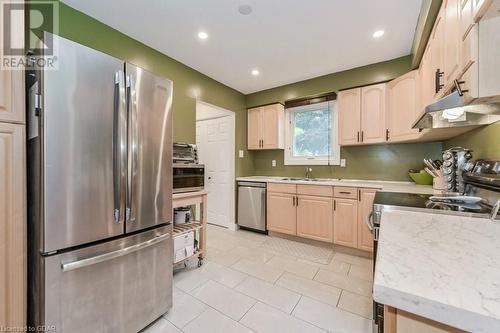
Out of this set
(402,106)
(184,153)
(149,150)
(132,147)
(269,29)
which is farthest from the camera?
(402,106)

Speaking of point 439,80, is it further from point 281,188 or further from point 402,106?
point 281,188

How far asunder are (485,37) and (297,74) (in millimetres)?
2539

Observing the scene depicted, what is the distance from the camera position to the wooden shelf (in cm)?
221

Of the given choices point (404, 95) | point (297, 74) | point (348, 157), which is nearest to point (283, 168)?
point (348, 157)

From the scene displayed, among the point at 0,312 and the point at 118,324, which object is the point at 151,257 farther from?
the point at 0,312

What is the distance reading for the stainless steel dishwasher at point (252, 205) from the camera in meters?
3.50

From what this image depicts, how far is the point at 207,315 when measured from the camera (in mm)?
1651

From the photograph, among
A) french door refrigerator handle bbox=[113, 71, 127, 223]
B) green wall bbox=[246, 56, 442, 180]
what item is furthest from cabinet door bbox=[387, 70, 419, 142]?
french door refrigerator handle bbox=[113, 71, 127, 223]

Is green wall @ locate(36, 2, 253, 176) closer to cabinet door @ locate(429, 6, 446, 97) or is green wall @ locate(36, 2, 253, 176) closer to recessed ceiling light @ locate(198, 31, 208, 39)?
recessed ceiling light @ locate(198, 31, 208, 39)

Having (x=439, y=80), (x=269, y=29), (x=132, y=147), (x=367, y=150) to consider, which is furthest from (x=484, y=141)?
(x=132, y=147)

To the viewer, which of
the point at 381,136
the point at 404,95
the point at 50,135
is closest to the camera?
the point at 50,135

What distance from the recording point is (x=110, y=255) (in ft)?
4.11

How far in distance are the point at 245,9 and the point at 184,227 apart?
2.27 metres

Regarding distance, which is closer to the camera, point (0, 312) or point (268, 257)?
point (0, 312)
